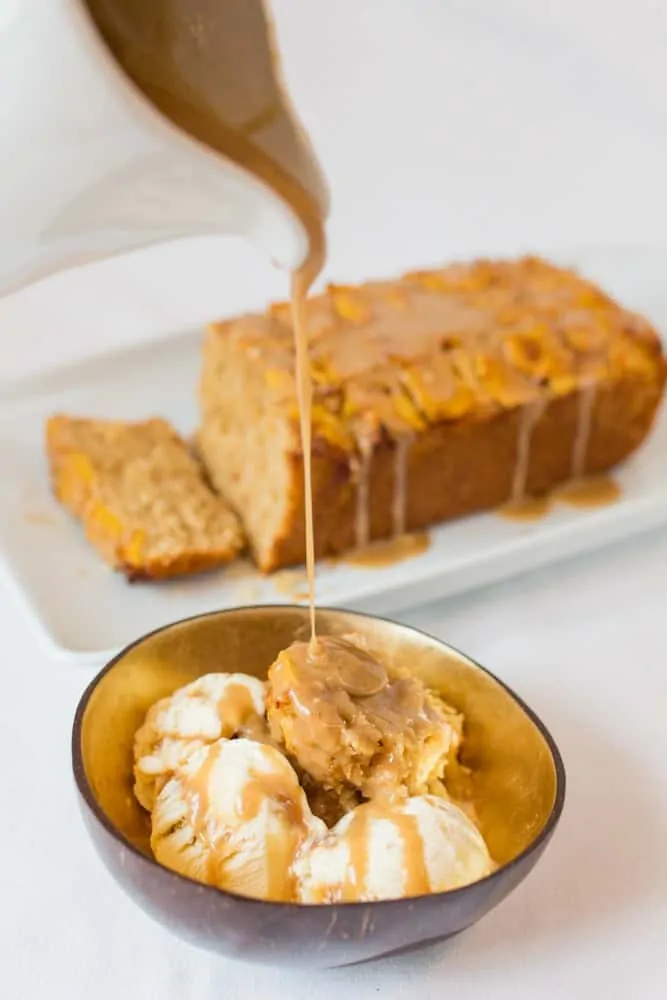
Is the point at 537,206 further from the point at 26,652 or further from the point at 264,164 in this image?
the point at 264,164

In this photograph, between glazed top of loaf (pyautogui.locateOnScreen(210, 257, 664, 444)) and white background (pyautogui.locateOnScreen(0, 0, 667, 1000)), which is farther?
glazed top of loaf (pyautogui.locateOnScreen(210, 257, 664, 444))

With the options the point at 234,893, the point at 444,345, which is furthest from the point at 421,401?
the point at 234,893

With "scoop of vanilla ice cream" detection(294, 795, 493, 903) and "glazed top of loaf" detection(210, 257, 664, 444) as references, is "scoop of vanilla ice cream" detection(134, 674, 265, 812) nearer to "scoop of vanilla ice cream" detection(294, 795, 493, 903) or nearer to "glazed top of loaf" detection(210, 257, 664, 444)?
"scoop of vanilla ice cream" detection(294, 795, 493, 903)

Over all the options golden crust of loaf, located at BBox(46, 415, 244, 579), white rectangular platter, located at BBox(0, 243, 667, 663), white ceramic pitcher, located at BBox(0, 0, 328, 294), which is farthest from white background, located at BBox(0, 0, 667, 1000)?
white ceramic pitcher, located at BBox(0, 0, 328, 294)

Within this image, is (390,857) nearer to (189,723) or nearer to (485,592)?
(189,723)

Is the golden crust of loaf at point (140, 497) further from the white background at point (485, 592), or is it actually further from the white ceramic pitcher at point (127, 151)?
the white ceramic pitcher at point (127, 151)

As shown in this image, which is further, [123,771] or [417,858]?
[123,771]

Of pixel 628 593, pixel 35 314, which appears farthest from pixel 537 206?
pixel 628 593
